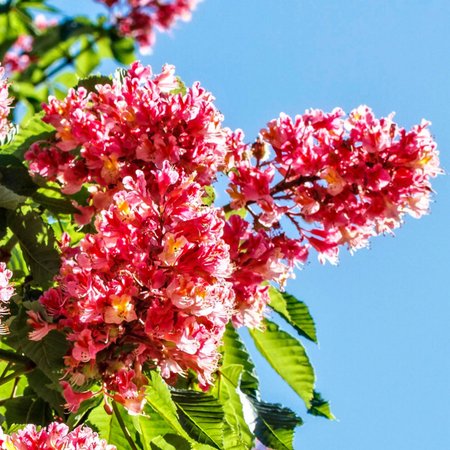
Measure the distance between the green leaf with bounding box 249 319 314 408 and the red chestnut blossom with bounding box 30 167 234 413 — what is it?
665 mm

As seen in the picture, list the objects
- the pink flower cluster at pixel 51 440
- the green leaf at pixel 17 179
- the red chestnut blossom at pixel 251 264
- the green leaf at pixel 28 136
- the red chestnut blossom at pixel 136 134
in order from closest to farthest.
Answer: the pink flower cluster at pixel 51 440
the red chestnut blossom at pixel 136 134
the red chestnut blossom at pixel 251 264
the green leaf at pixel 17 179
the green leaf at pixel 28 136

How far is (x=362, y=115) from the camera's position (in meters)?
2.29

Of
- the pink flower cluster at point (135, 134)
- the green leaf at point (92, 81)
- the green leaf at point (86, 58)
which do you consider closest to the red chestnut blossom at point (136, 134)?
the pink flower cluster at point (135, 134)

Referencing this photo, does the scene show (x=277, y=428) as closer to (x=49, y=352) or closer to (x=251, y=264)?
(x=251, y=264)

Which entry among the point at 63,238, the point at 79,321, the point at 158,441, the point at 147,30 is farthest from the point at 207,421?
the point at 147,30

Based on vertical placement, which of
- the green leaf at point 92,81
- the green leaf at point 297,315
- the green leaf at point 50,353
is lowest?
the green leaf at point 50,353

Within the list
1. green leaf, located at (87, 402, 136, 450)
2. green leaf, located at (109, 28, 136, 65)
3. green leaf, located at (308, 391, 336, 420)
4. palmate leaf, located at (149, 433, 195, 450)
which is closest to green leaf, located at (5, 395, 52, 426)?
green leaf, located at (87, 402, 136, 450)

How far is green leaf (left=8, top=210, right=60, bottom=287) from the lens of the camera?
2141mm

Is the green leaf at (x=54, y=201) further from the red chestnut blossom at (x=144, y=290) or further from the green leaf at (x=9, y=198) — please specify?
the red chestnut blossom at (x=144, y=290)

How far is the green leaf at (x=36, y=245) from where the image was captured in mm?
2141

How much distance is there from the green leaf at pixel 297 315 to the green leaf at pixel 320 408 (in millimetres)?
145

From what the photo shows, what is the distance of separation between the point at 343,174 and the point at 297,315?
51 centimetres

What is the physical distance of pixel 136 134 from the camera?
2.08 metres

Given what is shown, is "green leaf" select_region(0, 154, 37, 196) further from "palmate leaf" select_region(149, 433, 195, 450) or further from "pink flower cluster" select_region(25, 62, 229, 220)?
"palmate leaf" select_region(149, 433, 195, 450)
